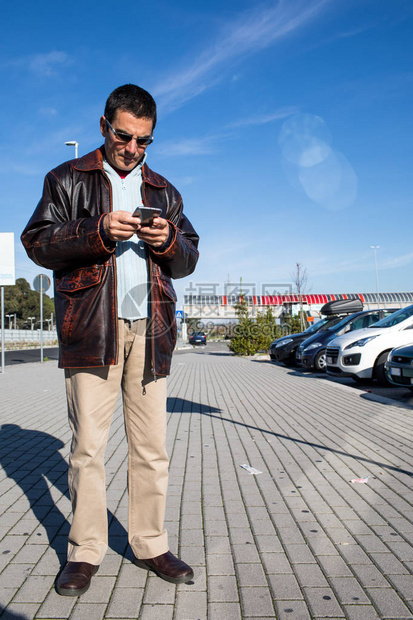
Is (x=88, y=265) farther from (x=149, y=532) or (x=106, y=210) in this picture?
(x=149, y=532)

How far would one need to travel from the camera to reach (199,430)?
21.2 feet

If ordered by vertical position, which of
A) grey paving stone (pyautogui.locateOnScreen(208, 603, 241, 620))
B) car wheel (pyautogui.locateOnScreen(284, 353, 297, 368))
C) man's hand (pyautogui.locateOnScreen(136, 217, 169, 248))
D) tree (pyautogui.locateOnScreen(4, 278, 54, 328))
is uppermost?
tree (pyautogui.locateOnScreen(4, 278, 54, 328))

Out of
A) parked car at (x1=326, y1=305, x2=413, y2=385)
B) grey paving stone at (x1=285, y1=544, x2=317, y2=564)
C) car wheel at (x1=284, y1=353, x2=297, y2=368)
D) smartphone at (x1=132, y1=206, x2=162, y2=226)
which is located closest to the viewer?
smartphone at (x1=132, y1=206, x2=162, y2=226)

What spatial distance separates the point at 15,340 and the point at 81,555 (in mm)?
53103

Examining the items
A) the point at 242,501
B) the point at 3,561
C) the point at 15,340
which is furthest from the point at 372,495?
the point at 15,340

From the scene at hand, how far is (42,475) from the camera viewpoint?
14.4ft

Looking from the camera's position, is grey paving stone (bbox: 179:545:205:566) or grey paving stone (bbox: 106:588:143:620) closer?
grey paving stone (bbox: 106:588:143:620)

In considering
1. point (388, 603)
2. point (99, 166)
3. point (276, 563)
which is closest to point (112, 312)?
point (99, 166)

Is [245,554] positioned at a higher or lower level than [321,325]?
lower

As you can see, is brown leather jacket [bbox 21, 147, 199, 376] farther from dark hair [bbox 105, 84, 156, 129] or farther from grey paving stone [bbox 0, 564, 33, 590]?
grey paving stone [bbox 0, 564, 33, 590]

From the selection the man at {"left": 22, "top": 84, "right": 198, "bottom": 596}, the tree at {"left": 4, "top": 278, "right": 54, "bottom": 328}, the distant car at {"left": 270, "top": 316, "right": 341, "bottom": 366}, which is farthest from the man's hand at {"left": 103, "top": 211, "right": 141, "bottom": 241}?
the tree at {"left": 4, "top": 278, "right": 54, "bottom": 328}

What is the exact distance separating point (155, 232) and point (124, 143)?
1.69 ft

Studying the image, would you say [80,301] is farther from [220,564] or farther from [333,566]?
[333,566]

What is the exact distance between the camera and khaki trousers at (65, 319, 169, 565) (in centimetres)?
243
